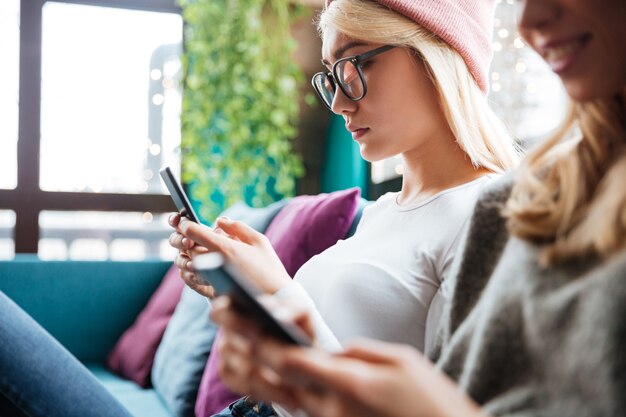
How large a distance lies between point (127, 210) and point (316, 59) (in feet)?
4.51

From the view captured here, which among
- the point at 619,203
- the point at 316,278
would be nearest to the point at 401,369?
the point at 619,203

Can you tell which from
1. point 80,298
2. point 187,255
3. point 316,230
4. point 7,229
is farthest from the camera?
point 7,229

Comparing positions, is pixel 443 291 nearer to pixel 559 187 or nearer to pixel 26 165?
pixel 559 187

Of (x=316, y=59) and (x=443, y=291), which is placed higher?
(x=316, y=59)

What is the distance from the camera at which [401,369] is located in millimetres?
479

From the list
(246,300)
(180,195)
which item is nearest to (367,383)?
(246,300)

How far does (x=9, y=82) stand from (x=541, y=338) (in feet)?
11.7

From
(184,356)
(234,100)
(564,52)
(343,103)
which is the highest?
(564,52)

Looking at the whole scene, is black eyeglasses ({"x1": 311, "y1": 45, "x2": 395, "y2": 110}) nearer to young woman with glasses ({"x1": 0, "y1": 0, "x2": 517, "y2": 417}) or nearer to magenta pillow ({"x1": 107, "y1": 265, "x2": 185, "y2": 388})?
young woman with glasses ({"x1": 0, "y1": 0, "x2": 517, "y2": 417})

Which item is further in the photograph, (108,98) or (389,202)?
(108,98)

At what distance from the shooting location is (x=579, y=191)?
63 cm

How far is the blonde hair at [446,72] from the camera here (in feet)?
3.68

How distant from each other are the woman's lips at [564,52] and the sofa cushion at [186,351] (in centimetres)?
123

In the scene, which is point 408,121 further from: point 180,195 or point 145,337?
point 145,337
